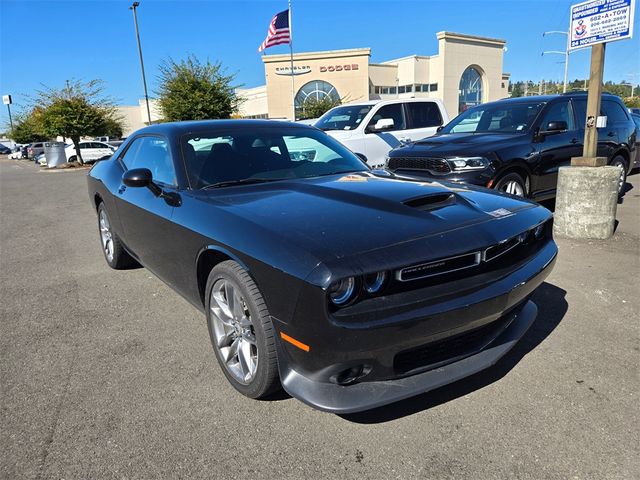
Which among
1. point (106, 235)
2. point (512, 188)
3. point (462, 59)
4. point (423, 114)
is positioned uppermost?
point (462, 59)

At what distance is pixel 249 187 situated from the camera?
313 cm

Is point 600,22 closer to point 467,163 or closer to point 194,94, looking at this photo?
A: point 467,163

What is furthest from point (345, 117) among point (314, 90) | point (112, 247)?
point (314, 90)

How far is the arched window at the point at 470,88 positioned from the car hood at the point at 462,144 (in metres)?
46.3

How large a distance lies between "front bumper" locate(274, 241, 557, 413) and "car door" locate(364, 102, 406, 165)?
277 inches

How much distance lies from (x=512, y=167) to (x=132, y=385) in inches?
207

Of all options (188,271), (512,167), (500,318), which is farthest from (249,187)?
(512,167)

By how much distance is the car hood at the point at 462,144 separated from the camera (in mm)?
6137

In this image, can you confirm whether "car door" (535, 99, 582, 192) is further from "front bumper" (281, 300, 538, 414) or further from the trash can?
the trash can

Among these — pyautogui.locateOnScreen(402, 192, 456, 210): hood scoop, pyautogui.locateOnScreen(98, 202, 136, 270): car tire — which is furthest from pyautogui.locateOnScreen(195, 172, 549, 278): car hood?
pyautogui.locateOnScreen(98, 202, 136, 270): car tire

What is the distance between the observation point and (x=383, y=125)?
883cm

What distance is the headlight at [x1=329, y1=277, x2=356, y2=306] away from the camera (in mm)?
1996

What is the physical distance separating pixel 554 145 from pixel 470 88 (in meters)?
49.6

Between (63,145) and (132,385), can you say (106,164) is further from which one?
(63,145)
